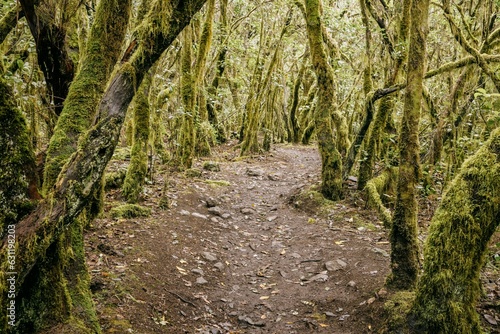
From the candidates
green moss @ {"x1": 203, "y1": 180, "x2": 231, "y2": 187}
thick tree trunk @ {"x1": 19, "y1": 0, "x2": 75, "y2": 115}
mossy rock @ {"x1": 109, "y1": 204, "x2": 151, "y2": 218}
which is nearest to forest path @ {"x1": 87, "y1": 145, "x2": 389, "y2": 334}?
mossy rock @ {"x1": 109, "y1": 204, "x2": 151, "y2": 218}

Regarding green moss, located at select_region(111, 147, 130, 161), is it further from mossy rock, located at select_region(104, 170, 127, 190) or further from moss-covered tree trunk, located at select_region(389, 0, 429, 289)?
moss-covered tree trunk, located at select_region(389, 0, 429, 289)

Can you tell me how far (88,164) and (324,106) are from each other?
7.84 metres

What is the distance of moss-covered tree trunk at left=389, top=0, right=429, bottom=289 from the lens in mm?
5223

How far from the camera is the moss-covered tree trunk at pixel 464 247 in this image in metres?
4.07

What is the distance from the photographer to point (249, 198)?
11773 mm

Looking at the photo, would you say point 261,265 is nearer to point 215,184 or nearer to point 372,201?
point 372,201

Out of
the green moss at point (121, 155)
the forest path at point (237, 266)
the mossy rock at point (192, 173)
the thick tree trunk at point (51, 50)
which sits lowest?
the forest path at point (237, 266)

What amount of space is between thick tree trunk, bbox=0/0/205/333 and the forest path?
1719mm

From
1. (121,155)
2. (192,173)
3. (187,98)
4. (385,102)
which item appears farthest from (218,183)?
(385,102)

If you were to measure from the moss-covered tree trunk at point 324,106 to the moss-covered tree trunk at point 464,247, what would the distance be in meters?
5.77

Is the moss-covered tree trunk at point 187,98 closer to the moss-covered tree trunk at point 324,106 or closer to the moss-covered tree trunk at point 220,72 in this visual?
the moss-covered tree trunk at point 324,106

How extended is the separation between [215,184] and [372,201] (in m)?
5.03

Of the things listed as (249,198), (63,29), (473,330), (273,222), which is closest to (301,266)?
(273,222)

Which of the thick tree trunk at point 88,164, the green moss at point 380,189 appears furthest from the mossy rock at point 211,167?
the thick tree trunk at point 88,164
